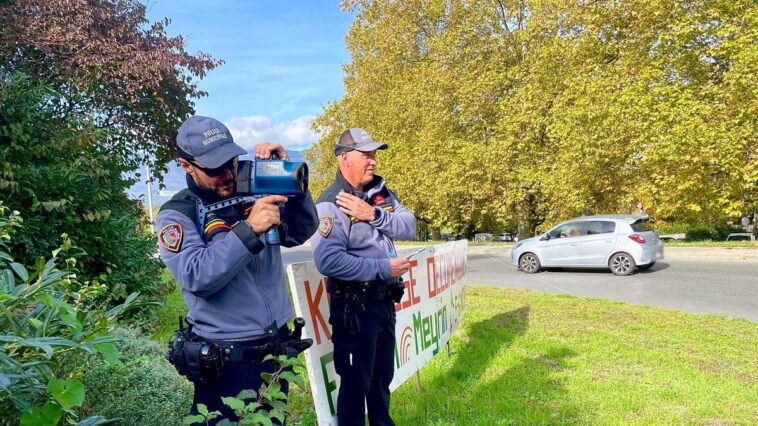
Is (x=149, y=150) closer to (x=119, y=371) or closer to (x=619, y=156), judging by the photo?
(x=119, y=371)

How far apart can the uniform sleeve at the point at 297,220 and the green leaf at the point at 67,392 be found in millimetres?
1241

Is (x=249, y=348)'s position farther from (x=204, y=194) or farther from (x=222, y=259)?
(x=204, y=194)

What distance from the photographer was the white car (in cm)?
1316

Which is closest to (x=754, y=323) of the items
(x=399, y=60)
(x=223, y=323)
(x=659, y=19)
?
(x=223, y=323)

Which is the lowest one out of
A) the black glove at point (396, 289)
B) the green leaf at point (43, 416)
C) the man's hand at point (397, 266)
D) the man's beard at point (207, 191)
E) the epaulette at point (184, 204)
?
the green leaf at point (43, 416)

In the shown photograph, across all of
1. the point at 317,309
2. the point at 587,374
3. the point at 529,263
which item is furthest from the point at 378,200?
the point at 529,263

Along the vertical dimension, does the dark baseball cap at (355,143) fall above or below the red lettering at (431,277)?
above

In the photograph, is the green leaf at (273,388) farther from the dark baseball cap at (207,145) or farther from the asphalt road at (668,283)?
the asphalt road at (668,283)

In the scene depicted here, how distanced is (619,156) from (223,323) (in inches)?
688

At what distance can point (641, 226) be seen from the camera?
13578mm

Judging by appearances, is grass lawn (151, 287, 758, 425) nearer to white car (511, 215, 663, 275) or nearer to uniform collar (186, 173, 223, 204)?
uniform collar (186, 173, 223, 204)

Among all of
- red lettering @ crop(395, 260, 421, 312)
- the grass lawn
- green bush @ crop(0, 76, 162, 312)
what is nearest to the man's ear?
red lettering @ crop(395, 260, 421, 312)

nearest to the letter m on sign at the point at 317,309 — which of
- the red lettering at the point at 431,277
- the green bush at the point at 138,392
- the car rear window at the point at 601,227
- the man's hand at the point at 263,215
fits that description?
the green bush at the point at 138,392

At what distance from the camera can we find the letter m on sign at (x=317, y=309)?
10.1 ft
